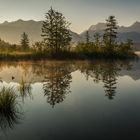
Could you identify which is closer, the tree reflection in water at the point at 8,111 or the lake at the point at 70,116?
the lake at the point at 70,116

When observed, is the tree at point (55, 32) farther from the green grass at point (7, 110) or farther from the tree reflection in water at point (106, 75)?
the green grass at point (7, 110)

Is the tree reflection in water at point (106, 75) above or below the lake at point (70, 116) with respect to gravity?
above

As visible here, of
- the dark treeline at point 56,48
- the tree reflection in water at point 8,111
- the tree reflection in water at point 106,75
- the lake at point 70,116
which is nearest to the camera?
the lake at point 70,116

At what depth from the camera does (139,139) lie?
7742 mm

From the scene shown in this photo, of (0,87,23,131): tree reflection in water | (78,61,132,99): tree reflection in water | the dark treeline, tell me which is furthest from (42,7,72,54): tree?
(0,87,23,131): tree reflection in water

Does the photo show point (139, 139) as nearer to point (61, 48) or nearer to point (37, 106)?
point (37, 106)

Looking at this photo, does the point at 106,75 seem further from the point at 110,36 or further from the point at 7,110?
the point at 110,36

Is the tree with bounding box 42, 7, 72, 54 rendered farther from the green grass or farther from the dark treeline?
the green grass

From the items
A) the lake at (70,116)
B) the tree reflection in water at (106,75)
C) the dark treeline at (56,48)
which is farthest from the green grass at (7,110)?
the dark treeline at (56,48)

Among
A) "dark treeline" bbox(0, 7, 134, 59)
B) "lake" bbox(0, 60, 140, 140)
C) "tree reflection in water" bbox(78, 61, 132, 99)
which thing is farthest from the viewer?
"dark treeline" bbox(0, 7, 134, 59)

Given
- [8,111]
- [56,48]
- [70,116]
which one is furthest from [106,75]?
[56,48]

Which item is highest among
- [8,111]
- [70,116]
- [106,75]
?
[106,75]

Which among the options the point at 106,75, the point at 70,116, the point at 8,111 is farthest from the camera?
the point at 106,75

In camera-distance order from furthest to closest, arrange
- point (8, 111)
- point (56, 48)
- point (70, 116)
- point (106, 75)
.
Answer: point (56, 48) → point (106, 75) → point (8, 111) → point (70, 116)
